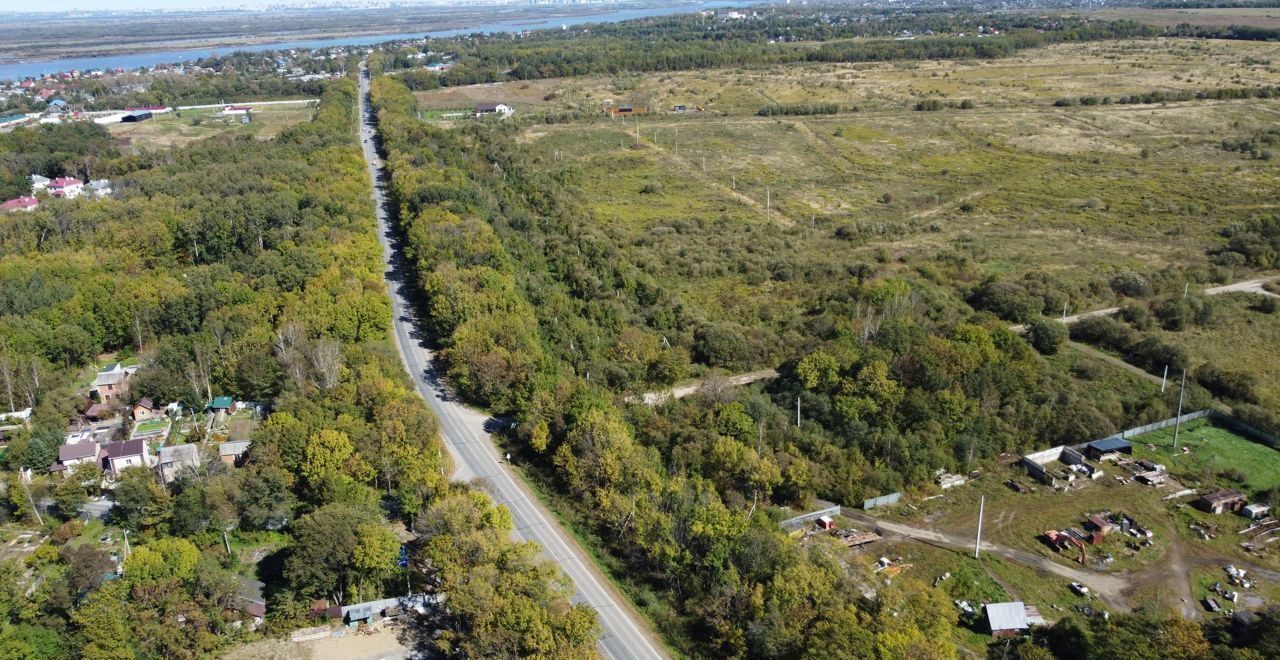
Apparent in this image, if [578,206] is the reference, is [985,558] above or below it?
below

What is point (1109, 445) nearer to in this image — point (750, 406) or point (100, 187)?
point (750, 406)

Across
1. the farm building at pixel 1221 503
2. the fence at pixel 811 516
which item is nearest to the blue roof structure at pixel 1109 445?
the farm building at pixel 1221 503

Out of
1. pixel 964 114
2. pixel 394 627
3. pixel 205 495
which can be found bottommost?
pixel 394 627

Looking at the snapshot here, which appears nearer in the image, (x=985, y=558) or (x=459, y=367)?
(x=985, y=558)

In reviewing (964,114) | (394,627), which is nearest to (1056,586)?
(394,627)

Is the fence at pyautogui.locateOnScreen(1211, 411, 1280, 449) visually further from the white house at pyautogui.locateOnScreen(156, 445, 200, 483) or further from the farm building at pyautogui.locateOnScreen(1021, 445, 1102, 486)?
the white house at pyautogui.locateOnScreen(156, 445, 200, 483)

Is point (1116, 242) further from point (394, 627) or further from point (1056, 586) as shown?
point (394, 627)

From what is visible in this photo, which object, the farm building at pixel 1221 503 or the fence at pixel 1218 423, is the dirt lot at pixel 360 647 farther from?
the farm building at pixel 1221 503
